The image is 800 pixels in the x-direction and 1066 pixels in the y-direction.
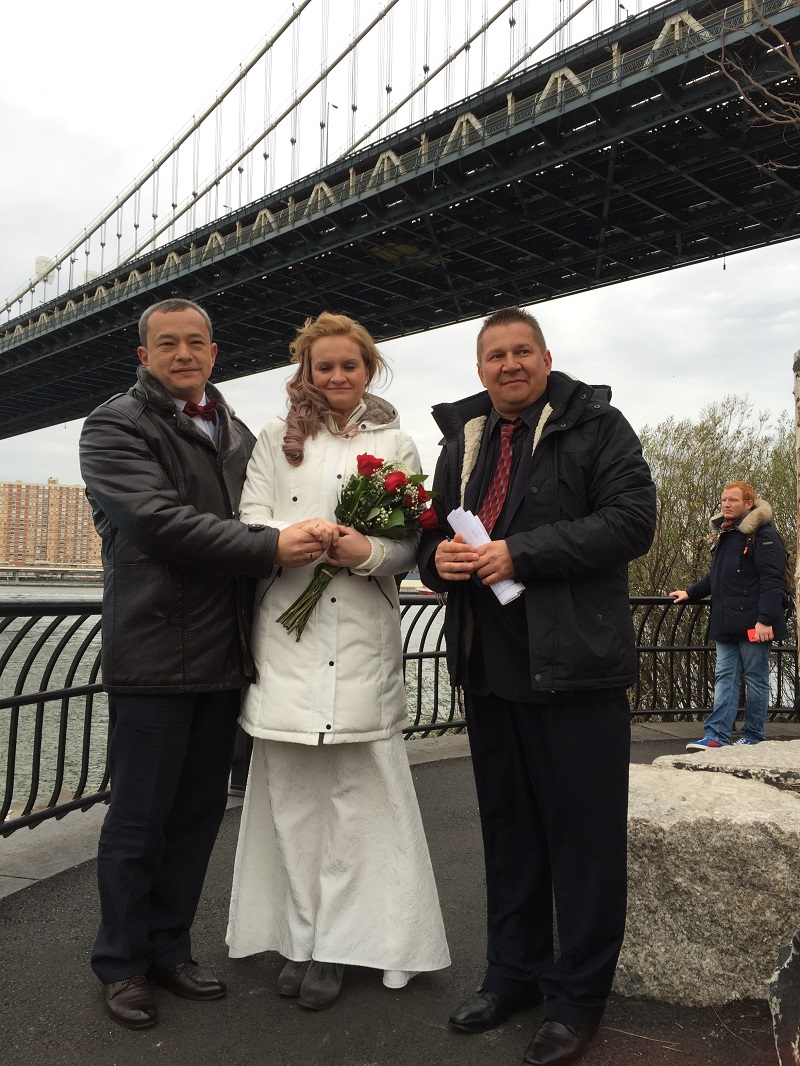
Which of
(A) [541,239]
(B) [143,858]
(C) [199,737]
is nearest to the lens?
(B) [143,858]

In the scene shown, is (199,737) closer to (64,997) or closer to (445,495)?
(64,997)

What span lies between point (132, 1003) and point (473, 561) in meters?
1.37

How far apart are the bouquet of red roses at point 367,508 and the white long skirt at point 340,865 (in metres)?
0.39

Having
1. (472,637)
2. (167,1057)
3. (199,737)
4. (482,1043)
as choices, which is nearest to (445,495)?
(472,637)

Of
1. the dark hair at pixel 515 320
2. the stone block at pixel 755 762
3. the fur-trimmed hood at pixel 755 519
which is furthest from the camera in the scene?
the fur-trimmed hood at pixel 755 519

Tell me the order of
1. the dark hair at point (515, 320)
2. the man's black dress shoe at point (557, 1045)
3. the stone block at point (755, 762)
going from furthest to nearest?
the stone block at point (755, 762) < the dark hair at point (515, 320) < the man's black dress shoe at point (557, 1045)

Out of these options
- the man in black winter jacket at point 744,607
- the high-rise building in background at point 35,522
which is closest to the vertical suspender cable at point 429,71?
the high-rise building in background at point 35,522

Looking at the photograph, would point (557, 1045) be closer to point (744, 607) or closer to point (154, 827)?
point (154, 827)

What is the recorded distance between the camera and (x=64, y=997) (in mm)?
2268

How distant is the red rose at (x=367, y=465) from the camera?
228cm

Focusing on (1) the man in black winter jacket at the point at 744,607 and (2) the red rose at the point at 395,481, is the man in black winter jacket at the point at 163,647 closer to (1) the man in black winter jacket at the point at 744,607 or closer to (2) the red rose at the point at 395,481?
(2) the red rose at the point at 395,481

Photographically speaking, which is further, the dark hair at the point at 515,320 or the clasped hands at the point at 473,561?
the dark hair at the point at 515,320

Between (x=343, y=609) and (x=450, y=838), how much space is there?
1.67m

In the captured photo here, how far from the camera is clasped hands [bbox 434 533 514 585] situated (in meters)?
2.05
